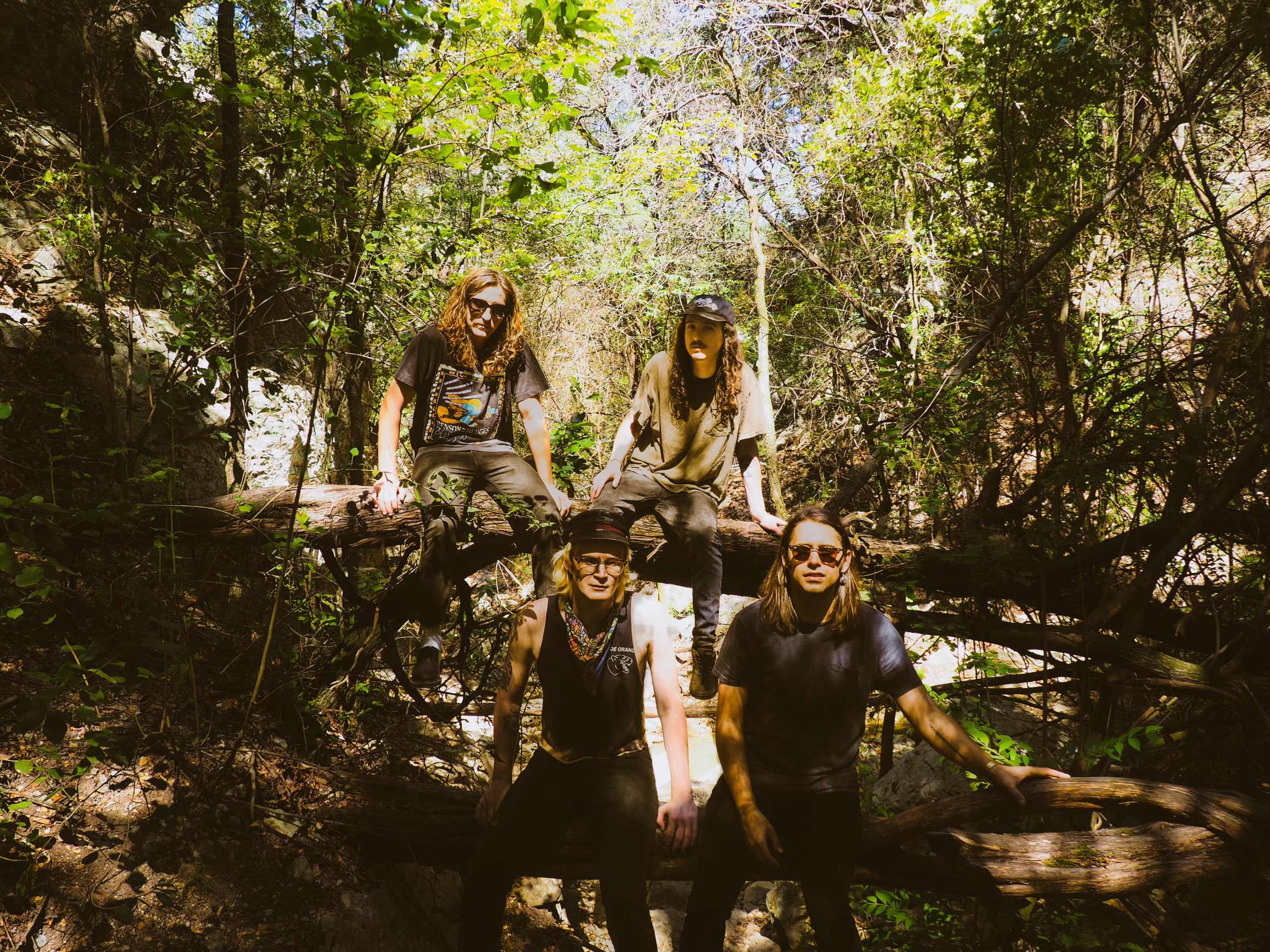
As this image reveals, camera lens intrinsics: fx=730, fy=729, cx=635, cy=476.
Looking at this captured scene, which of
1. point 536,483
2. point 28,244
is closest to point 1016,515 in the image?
point 536,483

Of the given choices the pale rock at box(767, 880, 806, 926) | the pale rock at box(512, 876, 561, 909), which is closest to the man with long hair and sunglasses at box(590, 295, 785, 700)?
the pale rock at box(512, 876, 561, 909)

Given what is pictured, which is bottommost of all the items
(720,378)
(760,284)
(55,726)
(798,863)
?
(798,863)

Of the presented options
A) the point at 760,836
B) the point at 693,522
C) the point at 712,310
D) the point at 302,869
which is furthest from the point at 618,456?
the point at 302,869

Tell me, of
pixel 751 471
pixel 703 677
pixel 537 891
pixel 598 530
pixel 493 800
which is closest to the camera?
pixel 598 530

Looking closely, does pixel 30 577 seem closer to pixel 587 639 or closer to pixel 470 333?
pixel 587 639

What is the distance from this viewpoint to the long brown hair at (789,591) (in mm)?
2945

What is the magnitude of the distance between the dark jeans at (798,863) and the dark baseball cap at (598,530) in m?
1.10

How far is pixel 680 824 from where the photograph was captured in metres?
2.72

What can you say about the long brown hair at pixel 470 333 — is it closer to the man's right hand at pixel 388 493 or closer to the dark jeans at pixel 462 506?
the dark jeans at pixel 462 506

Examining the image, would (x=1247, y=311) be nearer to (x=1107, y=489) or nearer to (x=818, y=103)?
(x=1107, y=489)

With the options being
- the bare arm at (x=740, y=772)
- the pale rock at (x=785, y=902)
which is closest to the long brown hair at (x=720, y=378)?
the bare arm at (x=740, y=772)

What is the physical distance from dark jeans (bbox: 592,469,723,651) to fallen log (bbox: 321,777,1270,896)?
49.8 inches

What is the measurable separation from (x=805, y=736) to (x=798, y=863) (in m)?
0.49

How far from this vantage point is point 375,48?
9.97 ft
